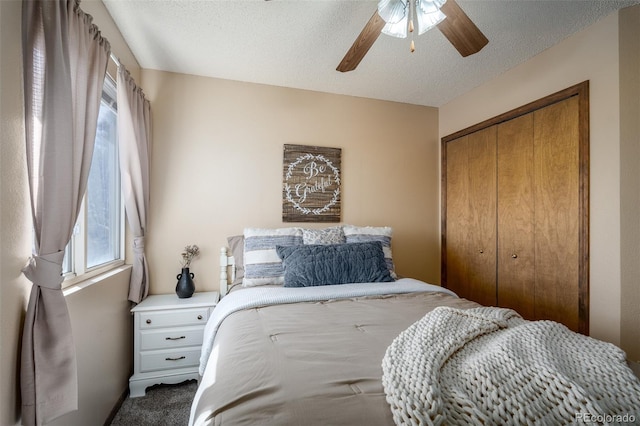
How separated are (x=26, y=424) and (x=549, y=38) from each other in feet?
11.3

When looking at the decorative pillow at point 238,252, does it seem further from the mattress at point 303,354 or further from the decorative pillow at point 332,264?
the mattress at point 303,354

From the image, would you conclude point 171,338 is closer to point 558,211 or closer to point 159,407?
point 159,407

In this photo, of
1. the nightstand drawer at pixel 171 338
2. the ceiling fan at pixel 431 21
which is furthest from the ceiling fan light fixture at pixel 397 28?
the nightstand drawer at pixel 171 338

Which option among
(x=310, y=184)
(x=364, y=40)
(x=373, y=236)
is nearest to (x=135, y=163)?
(x=310, y=184)

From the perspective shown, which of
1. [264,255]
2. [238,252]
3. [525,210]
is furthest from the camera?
[238,252]

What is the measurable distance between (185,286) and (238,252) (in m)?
0.47

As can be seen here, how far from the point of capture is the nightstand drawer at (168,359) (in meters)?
2.00

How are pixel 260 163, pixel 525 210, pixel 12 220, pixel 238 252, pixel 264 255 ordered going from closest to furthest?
pixel 12 220
pixel 264 255
pixel 525 210
pixel 238 252
pixel 260 163

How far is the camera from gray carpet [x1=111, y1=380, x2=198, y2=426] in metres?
1.74

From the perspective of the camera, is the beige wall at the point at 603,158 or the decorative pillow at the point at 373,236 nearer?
the beige wall at the point at 603,158

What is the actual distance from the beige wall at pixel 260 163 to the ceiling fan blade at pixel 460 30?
1437 millimetres

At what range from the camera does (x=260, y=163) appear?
2.63m

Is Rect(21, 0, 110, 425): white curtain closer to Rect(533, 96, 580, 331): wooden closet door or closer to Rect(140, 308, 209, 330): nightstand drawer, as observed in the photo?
Rect(140, 308, 209, 330): nightstand drawer

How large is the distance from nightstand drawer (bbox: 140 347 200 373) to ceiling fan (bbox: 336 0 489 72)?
2376 millimetres
